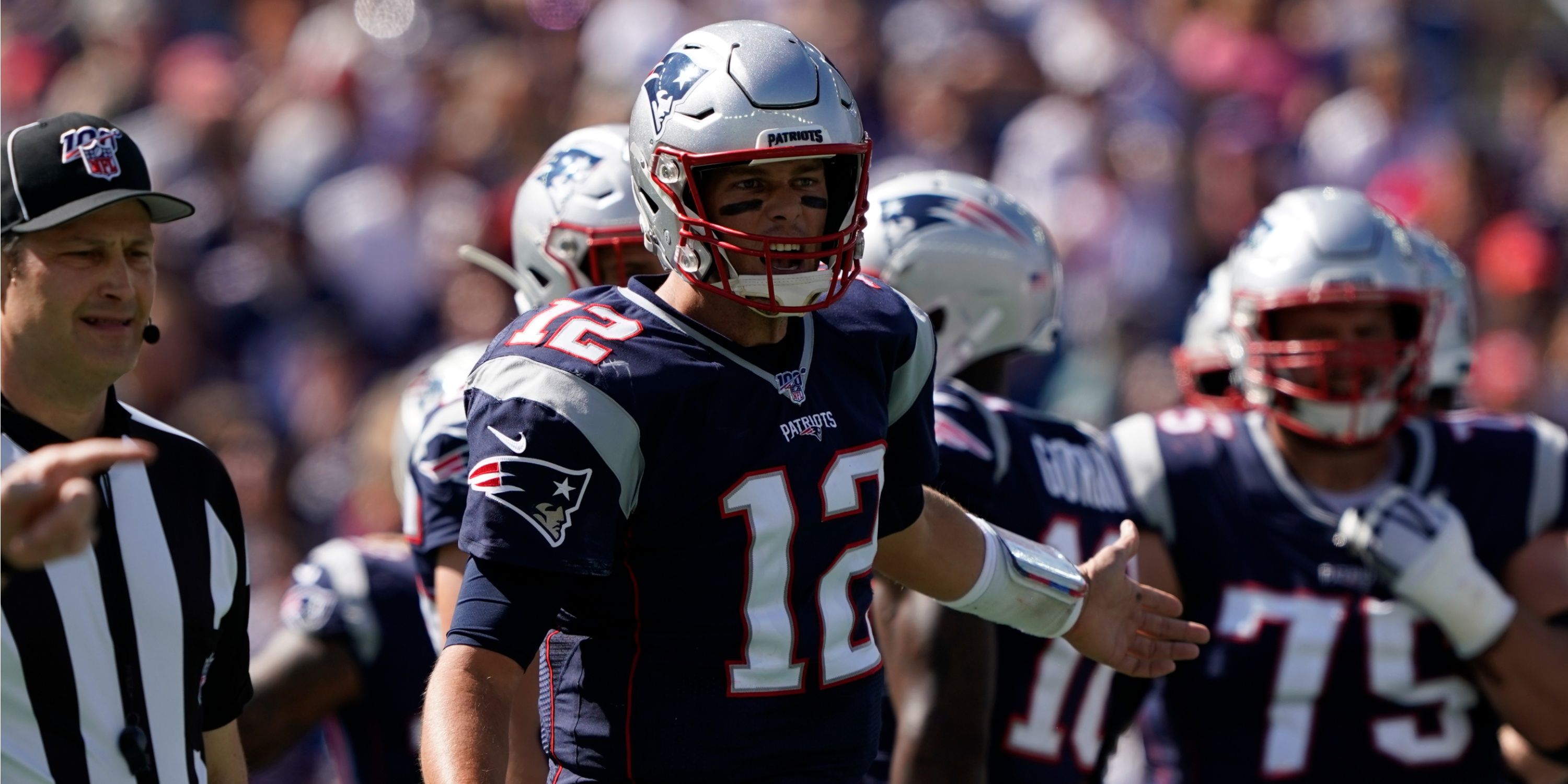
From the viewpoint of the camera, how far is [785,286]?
3.14m

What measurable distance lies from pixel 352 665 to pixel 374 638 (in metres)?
0.11

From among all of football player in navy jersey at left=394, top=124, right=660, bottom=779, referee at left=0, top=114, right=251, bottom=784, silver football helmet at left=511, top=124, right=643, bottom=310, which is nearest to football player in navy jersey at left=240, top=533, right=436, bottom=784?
football player in navy jersey at left=394, top=124, right=660, bottom=779

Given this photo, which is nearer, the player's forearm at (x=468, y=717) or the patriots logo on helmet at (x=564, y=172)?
the player's forearm at (x=468, y=717)

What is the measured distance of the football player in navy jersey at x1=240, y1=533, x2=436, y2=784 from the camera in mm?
5180

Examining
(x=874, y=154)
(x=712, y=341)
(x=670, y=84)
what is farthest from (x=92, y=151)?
(x=874, y=154)

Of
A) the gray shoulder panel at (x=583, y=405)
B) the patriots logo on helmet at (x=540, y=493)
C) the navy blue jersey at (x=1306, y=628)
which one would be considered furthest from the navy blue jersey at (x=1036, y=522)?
the patriots logo on helmet at (x=540, y=493)

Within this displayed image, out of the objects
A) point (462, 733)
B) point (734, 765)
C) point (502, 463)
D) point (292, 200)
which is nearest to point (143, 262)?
point (502, 463)

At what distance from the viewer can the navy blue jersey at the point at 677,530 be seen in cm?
298

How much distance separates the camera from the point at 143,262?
346 centimetres

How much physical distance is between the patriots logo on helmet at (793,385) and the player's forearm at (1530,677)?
7.61 ft

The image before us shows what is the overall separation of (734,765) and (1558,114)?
8010 millimetres

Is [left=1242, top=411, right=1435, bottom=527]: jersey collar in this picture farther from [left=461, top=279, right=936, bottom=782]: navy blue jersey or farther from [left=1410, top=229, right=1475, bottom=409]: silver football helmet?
[left=461, top=279, right=936, bottom=782]: navy blue jersey

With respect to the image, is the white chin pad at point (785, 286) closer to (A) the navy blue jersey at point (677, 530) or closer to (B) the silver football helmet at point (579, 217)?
(A) the navy blue jersey at point (677, 530)

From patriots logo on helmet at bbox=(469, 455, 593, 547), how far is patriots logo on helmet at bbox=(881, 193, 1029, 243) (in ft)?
6.07
